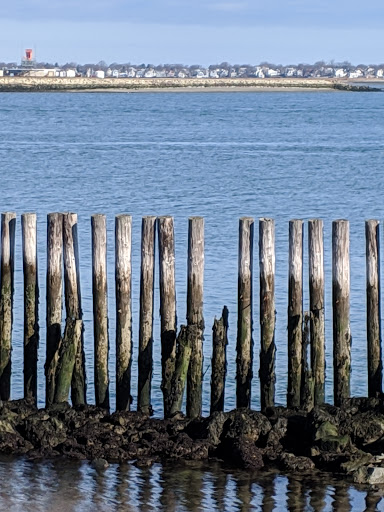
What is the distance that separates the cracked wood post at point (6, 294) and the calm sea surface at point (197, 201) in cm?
166

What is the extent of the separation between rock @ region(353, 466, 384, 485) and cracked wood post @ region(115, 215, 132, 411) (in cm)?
316

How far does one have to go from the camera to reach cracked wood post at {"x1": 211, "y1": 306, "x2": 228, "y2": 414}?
45.4 feet

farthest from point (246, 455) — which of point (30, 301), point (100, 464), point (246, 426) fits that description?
point (30, 301)

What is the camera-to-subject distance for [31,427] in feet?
42.7

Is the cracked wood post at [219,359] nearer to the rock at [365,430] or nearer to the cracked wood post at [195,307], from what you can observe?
the cracked wood post at [195,307]

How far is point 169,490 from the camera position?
12.1 m

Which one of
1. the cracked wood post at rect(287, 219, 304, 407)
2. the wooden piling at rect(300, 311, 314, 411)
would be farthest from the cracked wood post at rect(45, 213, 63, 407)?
the wooden piling at rect(300, 311, 314, 411)

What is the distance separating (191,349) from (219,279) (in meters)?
8.21

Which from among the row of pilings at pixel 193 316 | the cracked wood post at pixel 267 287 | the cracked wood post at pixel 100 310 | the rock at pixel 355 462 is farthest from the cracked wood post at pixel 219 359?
the rock at pixel 355 462

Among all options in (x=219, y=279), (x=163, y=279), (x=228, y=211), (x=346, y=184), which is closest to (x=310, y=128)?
(x=346, y=184)

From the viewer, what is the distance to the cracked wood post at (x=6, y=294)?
14086 mm

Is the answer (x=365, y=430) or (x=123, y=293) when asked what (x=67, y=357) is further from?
(x=365, y=430)

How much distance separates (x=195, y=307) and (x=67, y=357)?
62.5 inches

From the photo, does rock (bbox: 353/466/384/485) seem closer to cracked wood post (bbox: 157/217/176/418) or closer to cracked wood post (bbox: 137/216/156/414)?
cracked wood post (bbox: 157/217/176/418)
